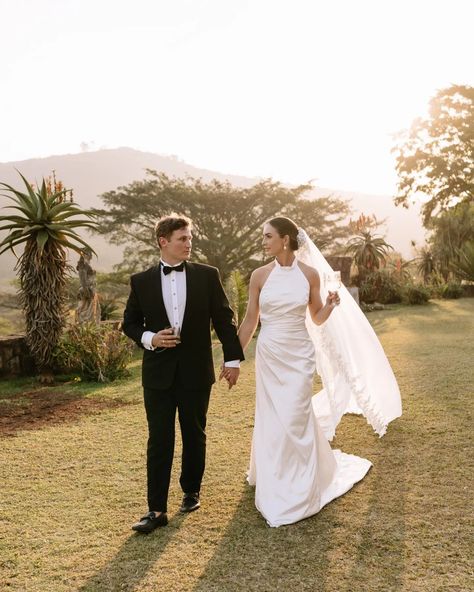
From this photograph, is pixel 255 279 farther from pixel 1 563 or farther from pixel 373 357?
pixel 1 563

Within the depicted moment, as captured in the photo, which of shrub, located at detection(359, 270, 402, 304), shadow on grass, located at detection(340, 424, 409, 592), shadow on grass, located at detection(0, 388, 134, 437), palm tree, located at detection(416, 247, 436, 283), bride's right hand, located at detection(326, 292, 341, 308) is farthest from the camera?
palm tree, located at detection(416, 247, 436, 283)

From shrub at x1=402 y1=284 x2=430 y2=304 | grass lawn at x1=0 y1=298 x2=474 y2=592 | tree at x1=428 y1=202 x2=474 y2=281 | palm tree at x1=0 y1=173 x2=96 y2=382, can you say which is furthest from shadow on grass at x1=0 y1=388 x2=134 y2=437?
tree at x1=428 y1=202 x2=474 y2=281

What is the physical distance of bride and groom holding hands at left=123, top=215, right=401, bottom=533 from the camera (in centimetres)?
425

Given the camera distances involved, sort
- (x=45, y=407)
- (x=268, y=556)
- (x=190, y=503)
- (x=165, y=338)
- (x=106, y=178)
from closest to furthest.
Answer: (x=268, y=556) < (x=165, y=338) < (x=190, y=503) < (x=45, y=407) < (x=106, y=178)

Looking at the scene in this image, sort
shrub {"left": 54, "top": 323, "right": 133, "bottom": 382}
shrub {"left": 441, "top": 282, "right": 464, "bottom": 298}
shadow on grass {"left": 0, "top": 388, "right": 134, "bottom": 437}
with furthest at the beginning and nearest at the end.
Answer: shrub {"left": 441, "top": 282, "right": 464, "bottom": 298} → shrub {"left": 54, "top": 323, "right": 133, "bottom": 382} → shadow on grass {"left": 0, "top": 388, "right": 134, "bottom": 437}

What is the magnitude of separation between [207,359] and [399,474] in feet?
6.75

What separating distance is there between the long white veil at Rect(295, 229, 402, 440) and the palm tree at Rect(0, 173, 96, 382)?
17.4 feet

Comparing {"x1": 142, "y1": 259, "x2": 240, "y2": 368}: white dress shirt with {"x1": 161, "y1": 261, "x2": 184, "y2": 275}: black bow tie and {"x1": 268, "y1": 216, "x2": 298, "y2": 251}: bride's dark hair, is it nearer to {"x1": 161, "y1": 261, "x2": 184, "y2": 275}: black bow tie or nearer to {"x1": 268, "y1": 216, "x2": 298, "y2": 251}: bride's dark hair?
{"x1": 161, "y1": 261, "x2": 184, "y2": 275}: black bow tie

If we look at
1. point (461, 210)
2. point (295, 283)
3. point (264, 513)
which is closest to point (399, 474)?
point (264, 513)

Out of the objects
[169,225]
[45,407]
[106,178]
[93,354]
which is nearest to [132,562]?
[169,225]

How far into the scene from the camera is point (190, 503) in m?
4.57

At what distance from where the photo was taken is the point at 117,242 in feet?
110

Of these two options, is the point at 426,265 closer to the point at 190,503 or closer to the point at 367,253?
the point at 367,253

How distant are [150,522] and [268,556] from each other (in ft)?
2.94
